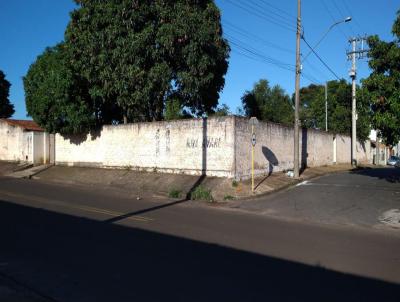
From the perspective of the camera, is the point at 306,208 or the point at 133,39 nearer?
the point at 306,208

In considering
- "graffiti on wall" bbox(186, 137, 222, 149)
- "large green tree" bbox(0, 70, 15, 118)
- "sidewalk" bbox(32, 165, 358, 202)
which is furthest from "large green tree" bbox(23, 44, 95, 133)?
"large green tree" bbox(0, 70, 15, 118)

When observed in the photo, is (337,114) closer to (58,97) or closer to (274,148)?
(274,148)

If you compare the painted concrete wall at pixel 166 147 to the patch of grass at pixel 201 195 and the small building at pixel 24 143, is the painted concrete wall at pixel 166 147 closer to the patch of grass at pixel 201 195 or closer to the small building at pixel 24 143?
A: the patch of grass at pixel 201 195

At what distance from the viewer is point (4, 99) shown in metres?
55.3

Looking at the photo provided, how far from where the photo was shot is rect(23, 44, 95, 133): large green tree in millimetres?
25969

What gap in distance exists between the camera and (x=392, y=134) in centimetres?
1728

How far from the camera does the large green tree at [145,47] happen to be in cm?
2250

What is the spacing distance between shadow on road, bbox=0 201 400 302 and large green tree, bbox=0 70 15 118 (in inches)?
2013

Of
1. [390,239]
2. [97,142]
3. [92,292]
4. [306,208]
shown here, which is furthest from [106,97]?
[92,292]

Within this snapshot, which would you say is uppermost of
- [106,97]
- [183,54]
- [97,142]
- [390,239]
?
[183,54]

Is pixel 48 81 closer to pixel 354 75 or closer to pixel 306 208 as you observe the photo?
pixel 306 208

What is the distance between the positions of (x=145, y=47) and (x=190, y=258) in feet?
55.8

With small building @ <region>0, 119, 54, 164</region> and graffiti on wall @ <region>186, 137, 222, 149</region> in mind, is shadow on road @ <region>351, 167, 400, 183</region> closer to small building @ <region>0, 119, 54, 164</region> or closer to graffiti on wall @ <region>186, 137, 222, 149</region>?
graffiti on wall @ <region>186, 137, 222, 149</region>

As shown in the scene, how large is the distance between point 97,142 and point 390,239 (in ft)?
68.8
